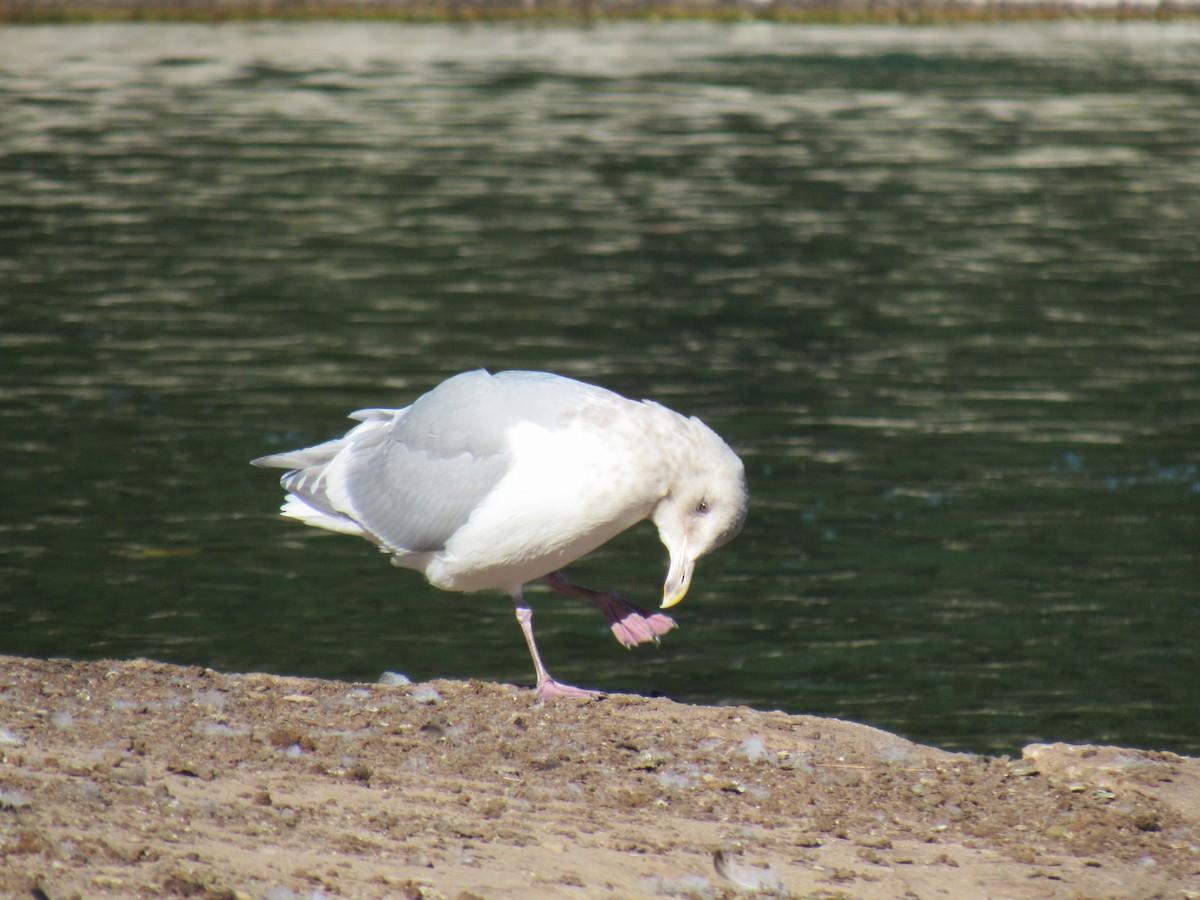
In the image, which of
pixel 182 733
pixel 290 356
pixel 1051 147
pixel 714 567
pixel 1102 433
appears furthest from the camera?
pixel 1051 147

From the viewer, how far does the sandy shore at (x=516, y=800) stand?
17.9 ft

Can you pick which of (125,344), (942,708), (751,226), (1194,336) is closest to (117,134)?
(751,226)

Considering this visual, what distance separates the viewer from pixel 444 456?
7812 mm

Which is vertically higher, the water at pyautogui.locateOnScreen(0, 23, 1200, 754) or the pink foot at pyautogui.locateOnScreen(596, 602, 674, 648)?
the pink foot at pyautogui.locateOnScreen(596, 602, 674, 648)

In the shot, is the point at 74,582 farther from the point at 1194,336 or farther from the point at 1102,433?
the point at 1194,336

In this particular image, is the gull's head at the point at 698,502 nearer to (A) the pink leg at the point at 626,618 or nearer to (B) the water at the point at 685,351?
(A) the pink leg at the point at 626,618

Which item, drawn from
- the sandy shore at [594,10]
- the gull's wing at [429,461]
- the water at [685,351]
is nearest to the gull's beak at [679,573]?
the gull's wing at [429,461]

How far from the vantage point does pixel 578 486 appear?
23.5 ft

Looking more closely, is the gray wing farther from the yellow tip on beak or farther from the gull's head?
the yellow tip on beak

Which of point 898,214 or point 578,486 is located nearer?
point 578,486

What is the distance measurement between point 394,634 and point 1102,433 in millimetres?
6503

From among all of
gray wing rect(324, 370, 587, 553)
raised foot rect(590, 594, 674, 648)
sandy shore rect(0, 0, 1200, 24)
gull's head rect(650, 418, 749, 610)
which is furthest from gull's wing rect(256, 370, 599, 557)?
sandy shore rect(0, 0, 1200, 24)

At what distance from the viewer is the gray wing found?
7504 millimetres

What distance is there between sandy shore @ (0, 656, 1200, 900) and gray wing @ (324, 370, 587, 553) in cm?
74
